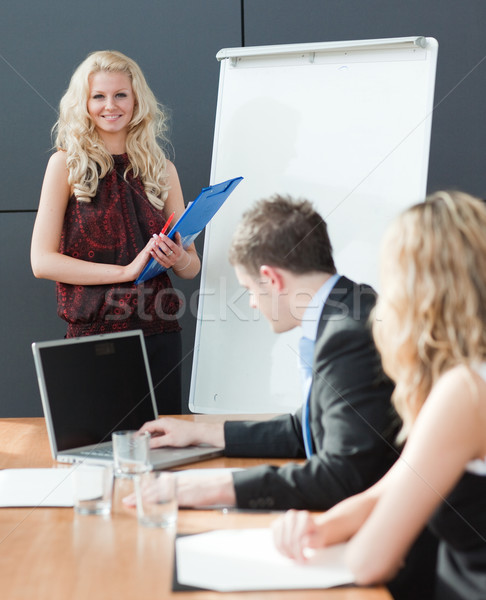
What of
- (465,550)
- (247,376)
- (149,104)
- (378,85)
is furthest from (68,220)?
(465,550)

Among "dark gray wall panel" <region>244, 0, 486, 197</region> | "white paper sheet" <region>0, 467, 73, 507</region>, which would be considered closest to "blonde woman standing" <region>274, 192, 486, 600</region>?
"white paper sheet" <region>0, 467, 73, 507</region>

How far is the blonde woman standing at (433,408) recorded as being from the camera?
2.89 feet

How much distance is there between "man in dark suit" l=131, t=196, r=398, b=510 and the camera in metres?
1.18

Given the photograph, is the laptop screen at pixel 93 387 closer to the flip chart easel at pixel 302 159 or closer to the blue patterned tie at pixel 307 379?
the blue patterned tie at pixel 307 379

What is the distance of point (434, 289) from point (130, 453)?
0.68 meters

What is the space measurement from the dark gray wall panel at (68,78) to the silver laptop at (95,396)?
5.50 feet

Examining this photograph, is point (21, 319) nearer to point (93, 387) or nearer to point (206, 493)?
point (93, 387)

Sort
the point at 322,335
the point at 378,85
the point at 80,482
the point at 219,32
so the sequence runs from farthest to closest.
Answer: the point at 219,32 → the point at 378,85 → the point at 322,335 → the point at 80,482

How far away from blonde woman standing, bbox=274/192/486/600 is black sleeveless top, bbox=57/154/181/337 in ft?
4.24

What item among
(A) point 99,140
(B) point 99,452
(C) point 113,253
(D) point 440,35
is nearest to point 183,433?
(B) point 99,452

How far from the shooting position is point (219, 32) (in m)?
3.17

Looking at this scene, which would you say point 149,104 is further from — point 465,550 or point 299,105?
point 465,550

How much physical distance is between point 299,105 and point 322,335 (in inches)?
58.3

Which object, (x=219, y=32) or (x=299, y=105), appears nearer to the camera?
(x=299, y=105)
